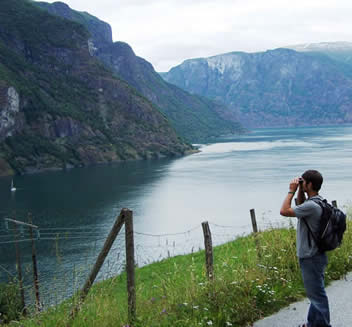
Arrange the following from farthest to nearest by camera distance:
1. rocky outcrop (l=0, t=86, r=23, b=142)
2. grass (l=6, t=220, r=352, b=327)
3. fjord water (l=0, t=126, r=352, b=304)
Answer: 1. rocky outcrop (l=0, t=86, r=23, b=142)
2. fjord water (l=0, t=126, r=352, b=304)
3. grass (l=6, t=220, r=352, b=327)

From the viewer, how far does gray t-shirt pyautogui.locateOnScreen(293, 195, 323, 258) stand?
6215mm

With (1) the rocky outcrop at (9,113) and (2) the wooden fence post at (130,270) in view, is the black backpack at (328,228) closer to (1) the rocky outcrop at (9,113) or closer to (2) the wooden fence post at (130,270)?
(2) the wooden fence post at (130,270)

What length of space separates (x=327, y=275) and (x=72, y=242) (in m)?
43.4

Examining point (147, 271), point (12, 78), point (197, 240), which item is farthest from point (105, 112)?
point (147, 271)

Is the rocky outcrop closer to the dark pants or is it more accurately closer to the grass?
the grass

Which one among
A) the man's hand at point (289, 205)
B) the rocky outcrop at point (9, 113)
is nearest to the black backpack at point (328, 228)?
the man's hand at point (289, 205)

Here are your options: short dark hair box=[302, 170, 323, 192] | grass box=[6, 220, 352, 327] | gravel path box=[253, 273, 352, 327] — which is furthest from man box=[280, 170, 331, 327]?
grass box=[6, 220, 352, 327]

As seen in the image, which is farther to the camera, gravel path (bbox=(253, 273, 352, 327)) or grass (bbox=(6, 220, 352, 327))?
gravel path (bbox=(253, 273, 352, 327))

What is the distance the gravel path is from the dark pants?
679mm

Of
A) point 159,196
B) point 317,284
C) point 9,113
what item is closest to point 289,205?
point 317,284

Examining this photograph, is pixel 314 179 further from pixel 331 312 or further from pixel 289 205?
pixel 331 312

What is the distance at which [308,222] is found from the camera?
→ 632cm

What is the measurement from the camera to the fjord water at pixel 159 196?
50.7 metres

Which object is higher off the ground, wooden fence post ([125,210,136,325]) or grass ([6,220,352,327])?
wooden fence post ([125,210,136,325])
